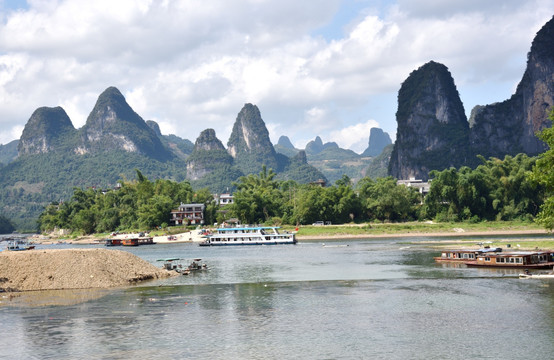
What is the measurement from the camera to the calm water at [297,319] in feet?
98.8

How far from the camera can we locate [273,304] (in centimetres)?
4344

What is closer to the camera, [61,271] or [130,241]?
[61,271]

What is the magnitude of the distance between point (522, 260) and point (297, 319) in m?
32.1

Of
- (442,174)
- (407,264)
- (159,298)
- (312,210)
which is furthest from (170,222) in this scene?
(159,298)

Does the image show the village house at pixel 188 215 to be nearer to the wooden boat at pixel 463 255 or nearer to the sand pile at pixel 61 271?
the wooden boat at pixel 463 255

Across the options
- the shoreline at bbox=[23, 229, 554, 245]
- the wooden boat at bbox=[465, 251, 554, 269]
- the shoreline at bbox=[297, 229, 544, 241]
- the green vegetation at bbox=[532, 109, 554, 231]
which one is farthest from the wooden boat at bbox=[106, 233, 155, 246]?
the green vegetation at bbox=[532, 109, 554, 231]

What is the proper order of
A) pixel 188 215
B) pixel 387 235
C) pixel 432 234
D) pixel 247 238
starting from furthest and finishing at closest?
pixel 188 215 < pixel 387 235 < pixel 432 234 < pixel 247 238

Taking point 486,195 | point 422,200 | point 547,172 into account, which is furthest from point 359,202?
point 547,172

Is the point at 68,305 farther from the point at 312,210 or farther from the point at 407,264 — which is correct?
the point at 312,210

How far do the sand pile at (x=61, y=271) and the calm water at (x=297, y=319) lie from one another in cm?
231

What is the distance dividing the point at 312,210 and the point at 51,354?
119m

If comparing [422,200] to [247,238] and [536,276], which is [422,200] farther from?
[536,276]

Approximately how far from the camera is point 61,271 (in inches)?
2089

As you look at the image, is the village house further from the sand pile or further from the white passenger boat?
the sand pile
